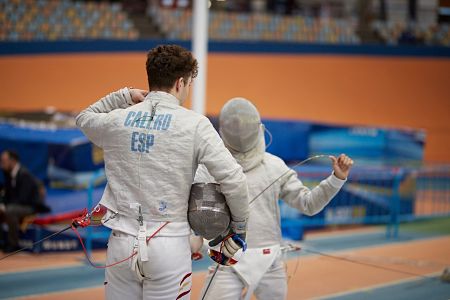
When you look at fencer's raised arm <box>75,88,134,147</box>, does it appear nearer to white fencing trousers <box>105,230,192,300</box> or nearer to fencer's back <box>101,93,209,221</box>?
fencer's back <box>101,93,209,221</box>

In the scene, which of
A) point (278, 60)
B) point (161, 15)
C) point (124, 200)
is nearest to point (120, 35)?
point (161, 15)

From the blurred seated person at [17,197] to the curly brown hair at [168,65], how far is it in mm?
5595

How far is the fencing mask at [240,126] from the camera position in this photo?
3779mm

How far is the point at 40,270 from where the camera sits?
7398 millimetres

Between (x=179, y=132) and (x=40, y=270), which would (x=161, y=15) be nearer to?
(x=40, y=270)

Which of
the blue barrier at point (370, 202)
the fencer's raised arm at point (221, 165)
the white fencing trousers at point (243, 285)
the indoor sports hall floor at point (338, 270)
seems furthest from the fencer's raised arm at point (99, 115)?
the blue barrier at point (370, 202)

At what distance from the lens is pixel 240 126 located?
377cm

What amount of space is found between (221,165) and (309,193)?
3.38ft

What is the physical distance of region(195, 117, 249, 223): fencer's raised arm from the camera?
288 cm

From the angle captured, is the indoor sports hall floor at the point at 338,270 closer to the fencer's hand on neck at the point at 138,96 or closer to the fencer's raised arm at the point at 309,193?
the fencer's raised arm at the point at 309,193

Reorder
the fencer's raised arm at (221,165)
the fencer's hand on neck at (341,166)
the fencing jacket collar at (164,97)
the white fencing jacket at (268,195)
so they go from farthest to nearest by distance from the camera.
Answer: the white fencing jacket at (268,195) → the fencer's hand on neck at (341,166) → the fencing jacket collar at (164,97) → the fencer's raised arm at (221,165)

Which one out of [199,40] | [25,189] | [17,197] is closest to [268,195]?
[199,40]

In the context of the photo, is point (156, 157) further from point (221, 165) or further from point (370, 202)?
point (370, 202)

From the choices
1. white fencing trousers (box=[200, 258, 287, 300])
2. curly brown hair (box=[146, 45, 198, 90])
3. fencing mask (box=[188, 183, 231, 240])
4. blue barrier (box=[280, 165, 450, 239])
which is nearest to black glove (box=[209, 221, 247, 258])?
fencing mask (box=[188, 183, 231, 240])
